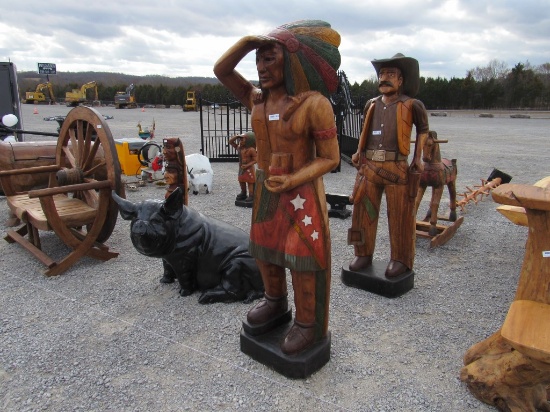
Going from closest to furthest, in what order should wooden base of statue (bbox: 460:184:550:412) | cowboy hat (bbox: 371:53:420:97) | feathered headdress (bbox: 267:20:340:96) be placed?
wooden base of statue (bbox: 460:184:550:412)
feathered headdress (bbox: 267:20:340:96)
cowboy hat (bbox: 371:53:420:97)

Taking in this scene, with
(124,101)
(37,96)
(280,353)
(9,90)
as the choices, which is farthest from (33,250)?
(37,96)

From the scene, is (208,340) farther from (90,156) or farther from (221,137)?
(221,137)

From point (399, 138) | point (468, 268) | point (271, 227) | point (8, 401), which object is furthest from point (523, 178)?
point (8, 401)

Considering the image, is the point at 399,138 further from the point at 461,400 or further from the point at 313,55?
the point at 461,400

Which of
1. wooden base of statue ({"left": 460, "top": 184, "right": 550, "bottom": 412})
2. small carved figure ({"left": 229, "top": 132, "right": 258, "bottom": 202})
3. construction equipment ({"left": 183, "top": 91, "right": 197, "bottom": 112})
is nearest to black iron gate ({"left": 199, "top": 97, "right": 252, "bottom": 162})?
small carved figure ({"left": 229, "top": 132, "right": 258, "bottom": 202})

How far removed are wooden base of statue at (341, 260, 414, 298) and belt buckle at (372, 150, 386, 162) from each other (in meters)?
0.98

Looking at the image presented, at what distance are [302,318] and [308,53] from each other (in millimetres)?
1445

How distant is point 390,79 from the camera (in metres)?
3.29

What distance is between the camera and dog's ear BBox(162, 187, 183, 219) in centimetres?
300

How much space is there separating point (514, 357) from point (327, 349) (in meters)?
0.99

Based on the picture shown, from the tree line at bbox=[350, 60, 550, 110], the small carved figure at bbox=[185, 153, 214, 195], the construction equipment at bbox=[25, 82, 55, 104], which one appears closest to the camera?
the small carved figure at bbox=[185, 153, 214, 195]

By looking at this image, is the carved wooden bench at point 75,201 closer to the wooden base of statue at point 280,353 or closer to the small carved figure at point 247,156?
the wooden base of statue at point 280,353

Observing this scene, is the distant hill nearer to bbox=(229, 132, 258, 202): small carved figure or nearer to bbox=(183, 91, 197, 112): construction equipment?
bbox=(183, 91, 197, 112): construction equipment

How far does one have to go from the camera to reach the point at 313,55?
2078 mm
